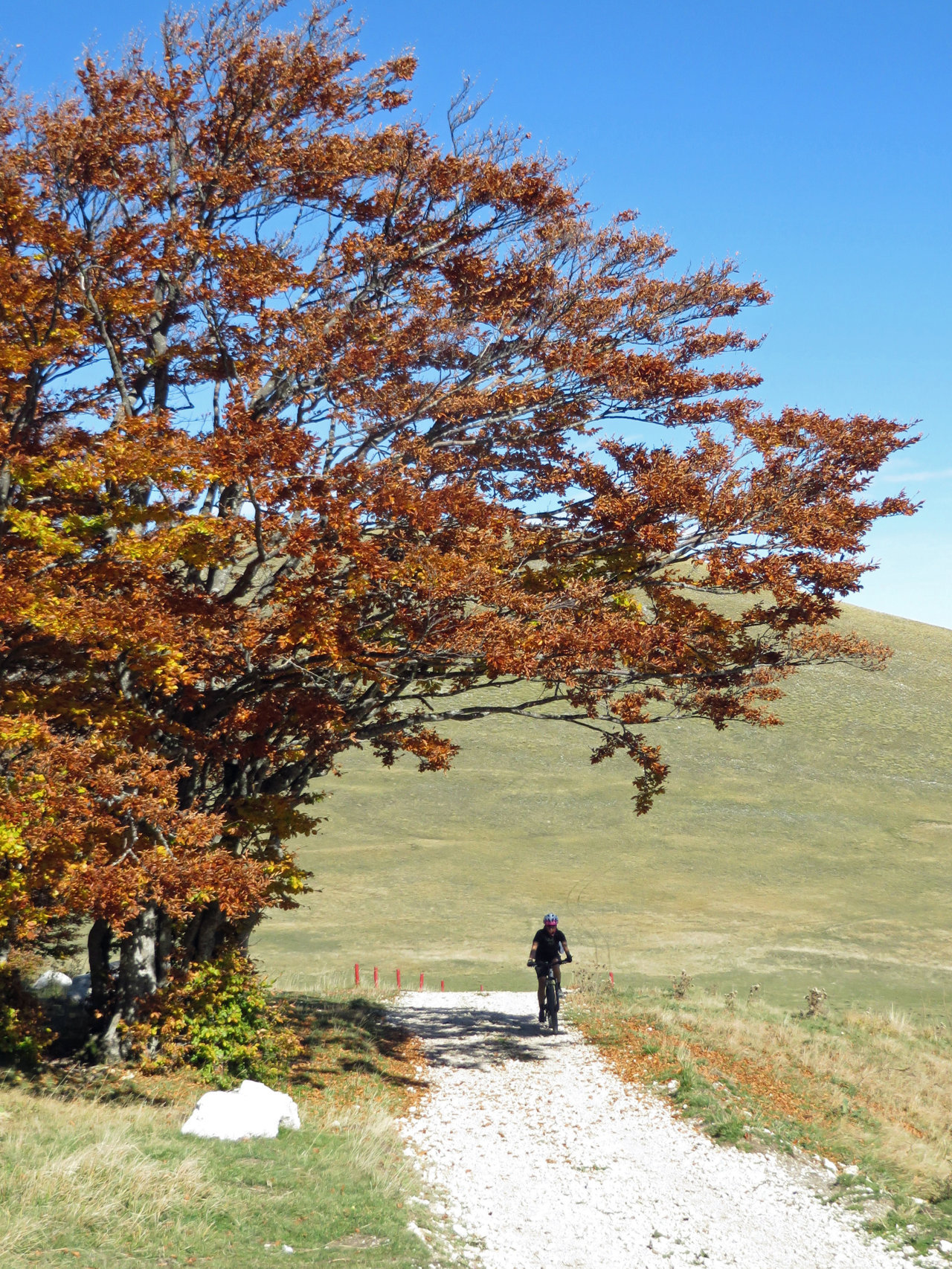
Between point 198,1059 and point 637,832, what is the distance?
4151 cm

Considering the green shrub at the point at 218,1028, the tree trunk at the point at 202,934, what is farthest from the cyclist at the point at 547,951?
the tree trunk at the point at 202,934

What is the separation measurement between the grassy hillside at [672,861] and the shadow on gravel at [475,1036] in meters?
7.97

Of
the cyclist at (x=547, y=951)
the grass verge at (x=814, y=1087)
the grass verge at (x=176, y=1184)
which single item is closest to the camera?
the grass verge at (x=176, y=1184)

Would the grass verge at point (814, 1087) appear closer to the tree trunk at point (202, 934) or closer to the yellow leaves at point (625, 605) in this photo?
the tree trunk at point (202, 934)

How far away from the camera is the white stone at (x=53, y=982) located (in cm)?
1770

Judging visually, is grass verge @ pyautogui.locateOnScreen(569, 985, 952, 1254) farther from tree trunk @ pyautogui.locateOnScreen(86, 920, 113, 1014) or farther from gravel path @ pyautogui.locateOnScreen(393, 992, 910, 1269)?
tree trunk @ pyautogui.locateOnScreen(86, 920, 113, 1014)

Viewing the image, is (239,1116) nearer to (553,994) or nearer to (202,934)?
(202,934)

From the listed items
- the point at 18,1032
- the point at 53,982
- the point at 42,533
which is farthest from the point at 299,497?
the point at 53,982

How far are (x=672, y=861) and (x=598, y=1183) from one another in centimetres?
3875

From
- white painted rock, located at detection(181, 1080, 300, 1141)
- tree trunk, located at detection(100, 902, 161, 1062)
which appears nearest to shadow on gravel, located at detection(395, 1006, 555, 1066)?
tree trunk, located at detection(100, 902, 161, 1062)

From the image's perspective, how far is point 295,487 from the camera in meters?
11.1

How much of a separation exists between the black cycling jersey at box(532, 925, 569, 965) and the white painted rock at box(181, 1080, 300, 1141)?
21.1ft

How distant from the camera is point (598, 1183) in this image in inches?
400

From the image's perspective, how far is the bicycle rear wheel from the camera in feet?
52.9
